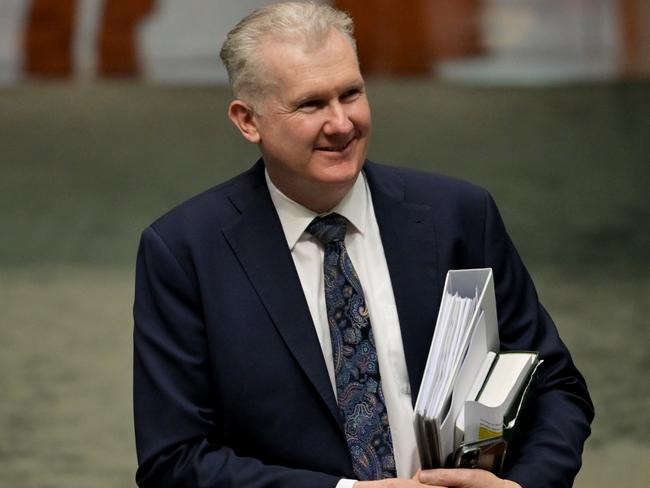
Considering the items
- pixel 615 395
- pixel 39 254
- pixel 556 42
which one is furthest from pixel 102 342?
pixel 556 42

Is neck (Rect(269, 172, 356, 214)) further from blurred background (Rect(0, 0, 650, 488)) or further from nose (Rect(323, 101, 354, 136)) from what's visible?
blurred background (Rect(0, 0, 650, 488))

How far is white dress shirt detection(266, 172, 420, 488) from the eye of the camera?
2.33 metres

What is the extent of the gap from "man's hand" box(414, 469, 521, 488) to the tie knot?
1.39 ft

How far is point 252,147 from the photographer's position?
25.3 ft

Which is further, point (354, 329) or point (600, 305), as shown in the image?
point (600, 305)

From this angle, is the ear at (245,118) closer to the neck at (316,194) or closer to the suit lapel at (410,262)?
the neck at (316,194)

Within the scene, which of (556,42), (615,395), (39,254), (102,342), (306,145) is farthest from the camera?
(556,42)

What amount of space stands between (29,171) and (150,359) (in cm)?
559

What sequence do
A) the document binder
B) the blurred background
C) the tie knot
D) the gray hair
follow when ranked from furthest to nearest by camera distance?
the blurred background, the tie knot, the gray hair, the document binder

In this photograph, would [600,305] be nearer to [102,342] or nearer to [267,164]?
[102,342]

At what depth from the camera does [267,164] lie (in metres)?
2.39

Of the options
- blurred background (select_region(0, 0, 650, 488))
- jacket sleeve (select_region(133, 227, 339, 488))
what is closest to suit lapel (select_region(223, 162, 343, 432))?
jacket sleeve (select_region(133, 227, 339, 488))

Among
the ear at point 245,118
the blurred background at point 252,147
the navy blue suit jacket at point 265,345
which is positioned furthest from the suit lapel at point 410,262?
the blurred background at point 252,147

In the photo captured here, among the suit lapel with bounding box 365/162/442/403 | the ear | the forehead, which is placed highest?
the forehead
